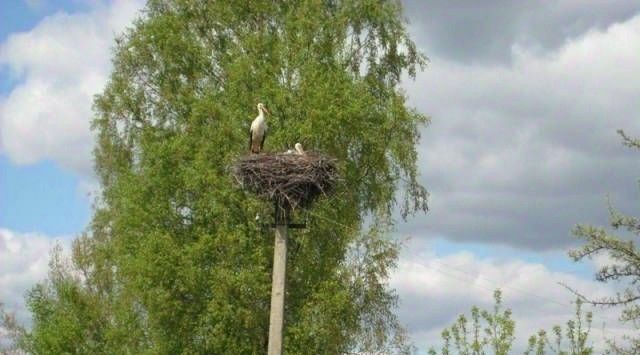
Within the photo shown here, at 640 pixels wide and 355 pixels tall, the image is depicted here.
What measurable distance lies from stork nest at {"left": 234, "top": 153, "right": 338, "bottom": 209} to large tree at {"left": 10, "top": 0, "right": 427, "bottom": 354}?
353cm

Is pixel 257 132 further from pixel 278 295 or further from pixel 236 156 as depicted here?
pixel 278 295

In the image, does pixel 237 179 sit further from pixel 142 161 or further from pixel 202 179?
pixel 142 161

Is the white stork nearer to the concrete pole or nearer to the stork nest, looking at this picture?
the stork nest

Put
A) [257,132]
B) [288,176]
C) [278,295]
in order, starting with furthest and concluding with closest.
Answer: [257,132] → [288,176] → [278,295]

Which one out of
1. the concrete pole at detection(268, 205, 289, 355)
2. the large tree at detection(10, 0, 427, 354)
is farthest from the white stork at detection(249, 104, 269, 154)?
the concrete pole at detection(268, 205, 289, 355)

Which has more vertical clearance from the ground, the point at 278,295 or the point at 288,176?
the point at 288,176

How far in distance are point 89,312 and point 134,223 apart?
773 centimetres

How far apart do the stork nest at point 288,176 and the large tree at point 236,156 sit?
3528 mm

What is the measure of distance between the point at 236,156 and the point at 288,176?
13.6 feet

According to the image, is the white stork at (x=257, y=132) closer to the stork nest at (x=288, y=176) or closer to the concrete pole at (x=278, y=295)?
the stork nest at (x=288, y=176)

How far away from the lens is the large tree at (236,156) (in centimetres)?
2023

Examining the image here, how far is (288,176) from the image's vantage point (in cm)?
1492

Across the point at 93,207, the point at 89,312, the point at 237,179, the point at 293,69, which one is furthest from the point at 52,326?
the point at 237,179

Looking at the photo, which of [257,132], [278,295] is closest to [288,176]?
[278,295]
